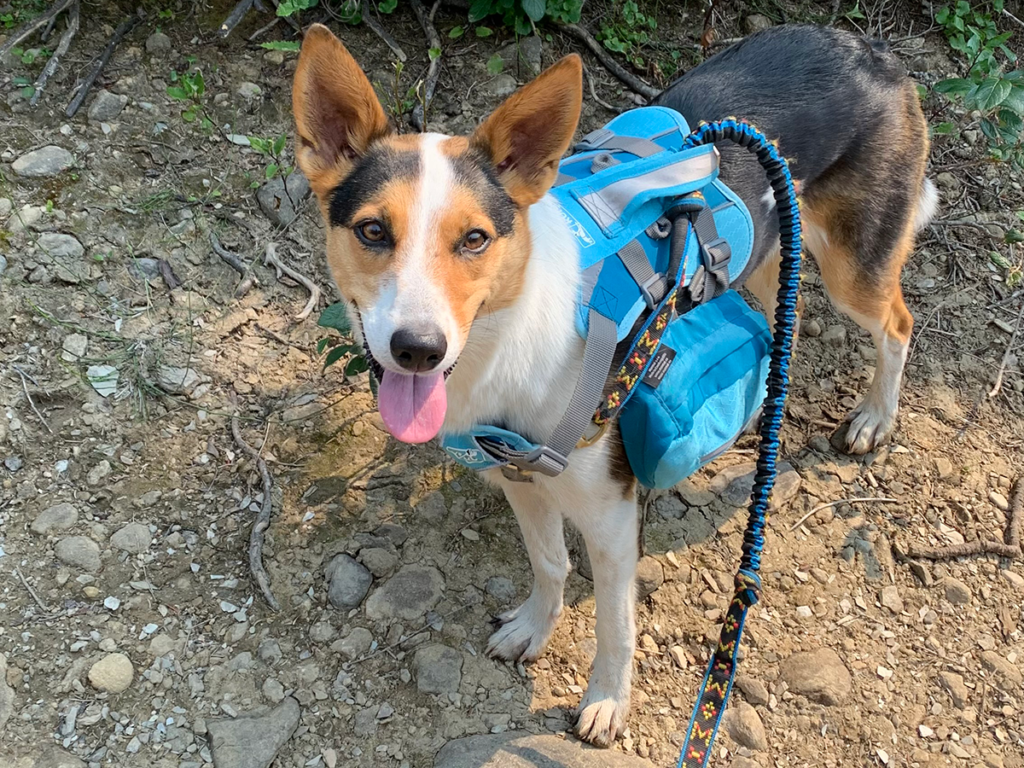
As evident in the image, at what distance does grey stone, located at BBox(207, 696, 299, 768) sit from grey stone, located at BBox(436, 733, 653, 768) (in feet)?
1.79

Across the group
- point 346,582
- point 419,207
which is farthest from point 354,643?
point 419,207

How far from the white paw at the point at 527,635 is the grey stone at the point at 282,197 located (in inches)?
94.7

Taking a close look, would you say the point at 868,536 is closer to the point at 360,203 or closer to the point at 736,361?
the point at 736,361

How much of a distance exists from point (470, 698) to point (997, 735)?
76.1 inches

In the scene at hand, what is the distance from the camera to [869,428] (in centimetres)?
374

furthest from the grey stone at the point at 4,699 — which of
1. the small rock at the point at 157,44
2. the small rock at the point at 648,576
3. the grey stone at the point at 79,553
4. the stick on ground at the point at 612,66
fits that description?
the stick on ground at the point at 612,66

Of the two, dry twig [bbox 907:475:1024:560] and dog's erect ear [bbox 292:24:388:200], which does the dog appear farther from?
dry twig [bbox 907:475:1024:560]

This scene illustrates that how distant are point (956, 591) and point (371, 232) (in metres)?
2.80

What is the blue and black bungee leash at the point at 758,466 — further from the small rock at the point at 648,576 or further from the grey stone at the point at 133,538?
the grey stone at the point at 133,538

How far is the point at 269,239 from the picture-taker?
4055 mm

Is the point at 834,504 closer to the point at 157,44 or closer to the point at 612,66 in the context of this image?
the point at 612,66

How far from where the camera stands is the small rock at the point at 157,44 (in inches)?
171

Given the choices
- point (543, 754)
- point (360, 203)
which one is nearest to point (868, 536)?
point (543, 754)

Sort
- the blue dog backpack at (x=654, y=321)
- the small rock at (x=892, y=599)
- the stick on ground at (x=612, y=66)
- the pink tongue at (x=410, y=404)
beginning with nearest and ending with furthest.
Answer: the pink tongue at (x=410, y=404)
the blue dog backpack at (x=654, y=321)
the small rock at (x=892, y=599)
the stick on ground at (x=612, y=66)
